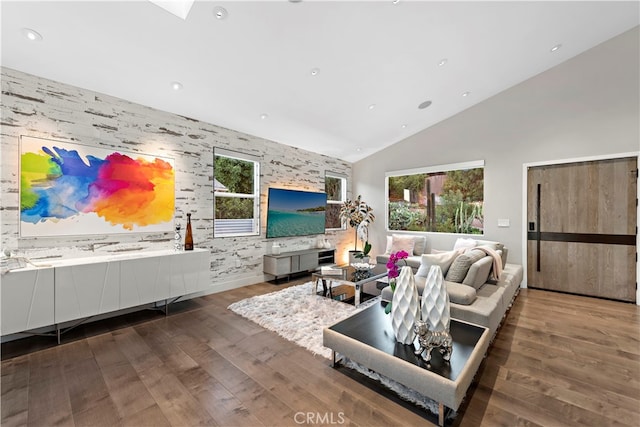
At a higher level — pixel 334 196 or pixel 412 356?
pixel 334 196

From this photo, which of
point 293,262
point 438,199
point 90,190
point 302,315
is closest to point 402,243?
point 438,199

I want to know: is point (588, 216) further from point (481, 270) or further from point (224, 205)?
point (224, 205)

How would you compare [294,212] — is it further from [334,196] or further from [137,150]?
[137,150]

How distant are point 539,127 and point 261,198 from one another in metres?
4.93

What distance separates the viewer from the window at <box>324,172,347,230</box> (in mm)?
6500

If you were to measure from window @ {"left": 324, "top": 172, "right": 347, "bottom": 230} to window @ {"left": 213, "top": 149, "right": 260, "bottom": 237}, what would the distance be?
2.06m

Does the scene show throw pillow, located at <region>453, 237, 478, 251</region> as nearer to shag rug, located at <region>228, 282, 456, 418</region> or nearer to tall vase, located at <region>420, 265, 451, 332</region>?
shag rug, located at <region>228, 282, 456, 418</region>

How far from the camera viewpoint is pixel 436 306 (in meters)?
1.91

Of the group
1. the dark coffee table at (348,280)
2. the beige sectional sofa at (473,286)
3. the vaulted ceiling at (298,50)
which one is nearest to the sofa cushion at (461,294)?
the beige sectional sofa at (473,286)

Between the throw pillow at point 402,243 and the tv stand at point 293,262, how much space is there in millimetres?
1467

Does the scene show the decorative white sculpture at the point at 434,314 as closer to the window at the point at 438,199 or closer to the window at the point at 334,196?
the window at the point at 438,199

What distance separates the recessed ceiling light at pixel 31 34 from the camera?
2287mm

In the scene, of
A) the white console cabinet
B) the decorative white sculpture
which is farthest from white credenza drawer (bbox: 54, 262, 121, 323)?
the decorative white sculpture

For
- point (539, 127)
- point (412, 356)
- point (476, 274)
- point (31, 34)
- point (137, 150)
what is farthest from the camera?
point (539, 127)
